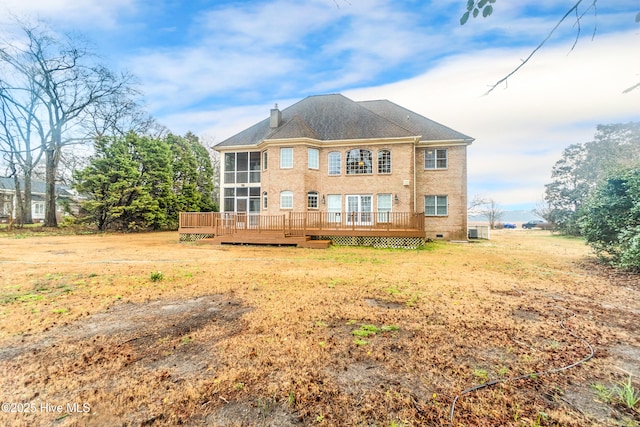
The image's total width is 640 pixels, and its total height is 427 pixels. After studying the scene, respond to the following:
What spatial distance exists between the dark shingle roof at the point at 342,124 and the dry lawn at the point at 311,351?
13.8m

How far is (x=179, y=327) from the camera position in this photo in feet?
13.6

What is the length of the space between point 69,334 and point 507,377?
5372 mm

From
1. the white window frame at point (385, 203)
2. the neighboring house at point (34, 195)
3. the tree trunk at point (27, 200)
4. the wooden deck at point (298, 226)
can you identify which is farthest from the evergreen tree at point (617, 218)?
the neighboring house at point (34, 195)

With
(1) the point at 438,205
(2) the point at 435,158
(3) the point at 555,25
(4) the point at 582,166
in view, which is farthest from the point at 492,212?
(3) the point at 555,25

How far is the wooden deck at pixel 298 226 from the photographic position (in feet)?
50.4

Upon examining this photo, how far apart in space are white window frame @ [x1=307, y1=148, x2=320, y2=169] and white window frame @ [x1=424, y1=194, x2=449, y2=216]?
305 inches

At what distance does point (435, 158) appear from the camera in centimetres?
1927

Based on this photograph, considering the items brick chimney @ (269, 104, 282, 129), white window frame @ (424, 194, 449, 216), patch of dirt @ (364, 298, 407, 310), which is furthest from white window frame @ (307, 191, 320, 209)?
patch of dirt @ (364, 298, 407, 310)

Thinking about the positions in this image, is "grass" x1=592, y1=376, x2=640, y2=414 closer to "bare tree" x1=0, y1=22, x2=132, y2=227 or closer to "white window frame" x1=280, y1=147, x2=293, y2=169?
"white window frame" x1=280, y1=147, x2=293, y2=169

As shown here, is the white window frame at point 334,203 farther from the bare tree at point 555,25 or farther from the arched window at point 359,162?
the bare tree at point 555,25

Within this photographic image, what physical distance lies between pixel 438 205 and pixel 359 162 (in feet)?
19.9

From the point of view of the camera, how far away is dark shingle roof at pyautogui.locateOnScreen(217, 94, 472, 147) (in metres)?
18.9

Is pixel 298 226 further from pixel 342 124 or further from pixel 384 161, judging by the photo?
pixel 342 124

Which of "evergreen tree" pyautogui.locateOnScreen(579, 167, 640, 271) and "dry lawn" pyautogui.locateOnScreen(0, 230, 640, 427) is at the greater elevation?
"evergreen tree" pyautogui.locateOnScreen(579, 167, 640, 271)
